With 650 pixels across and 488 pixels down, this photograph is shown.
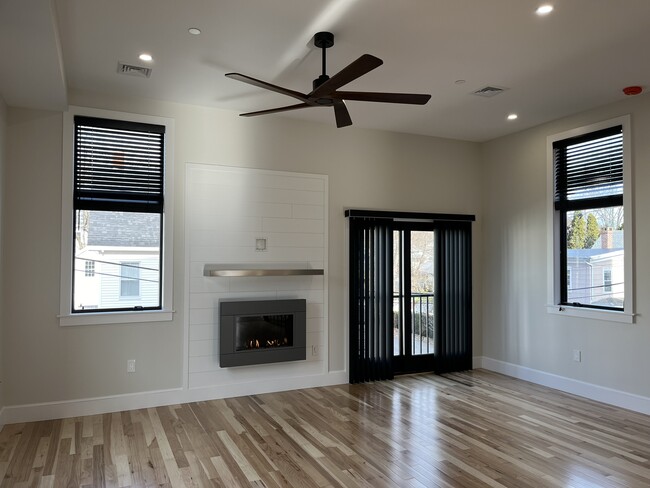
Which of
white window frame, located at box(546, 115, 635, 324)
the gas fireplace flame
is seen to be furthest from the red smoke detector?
the gas fireplace flame

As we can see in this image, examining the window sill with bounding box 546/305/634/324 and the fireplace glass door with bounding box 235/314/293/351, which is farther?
the fireplace glass door with bounding box 235/314/293/351

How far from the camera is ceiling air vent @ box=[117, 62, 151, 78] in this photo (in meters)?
3.80

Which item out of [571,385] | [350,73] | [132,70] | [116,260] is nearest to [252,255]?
[116,260]

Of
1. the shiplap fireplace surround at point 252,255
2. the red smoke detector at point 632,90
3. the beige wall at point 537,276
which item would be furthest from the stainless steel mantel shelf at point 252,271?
the red smoke detector at point 632,90

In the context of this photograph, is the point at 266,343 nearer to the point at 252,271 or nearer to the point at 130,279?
the point at 252,271

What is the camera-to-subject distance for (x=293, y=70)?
3.85m

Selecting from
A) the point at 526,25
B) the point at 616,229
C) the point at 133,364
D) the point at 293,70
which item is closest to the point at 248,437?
the point at 133,364

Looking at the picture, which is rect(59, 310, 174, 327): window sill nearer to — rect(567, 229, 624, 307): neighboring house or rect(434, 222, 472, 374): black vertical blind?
rect(434, 222, 472, 374): black vertical blind

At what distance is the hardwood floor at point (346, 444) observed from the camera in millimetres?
3057

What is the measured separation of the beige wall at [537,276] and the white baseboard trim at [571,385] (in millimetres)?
47

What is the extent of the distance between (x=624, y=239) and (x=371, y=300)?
260cm

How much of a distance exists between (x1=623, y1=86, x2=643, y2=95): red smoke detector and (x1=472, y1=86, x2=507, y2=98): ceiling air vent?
108cm

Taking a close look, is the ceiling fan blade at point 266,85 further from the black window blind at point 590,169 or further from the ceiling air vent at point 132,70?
the black window blind at point 590,169

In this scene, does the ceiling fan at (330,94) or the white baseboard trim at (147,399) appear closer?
the ceiling fan at (330,94)
